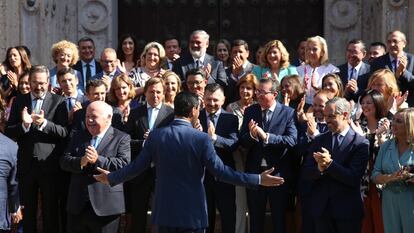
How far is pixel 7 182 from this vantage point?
8633 millimetres

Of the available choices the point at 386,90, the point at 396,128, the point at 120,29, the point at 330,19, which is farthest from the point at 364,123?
the point at 120,29

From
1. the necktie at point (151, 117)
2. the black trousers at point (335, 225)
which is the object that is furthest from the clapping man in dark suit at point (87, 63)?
the black trousers at point (335, 225)

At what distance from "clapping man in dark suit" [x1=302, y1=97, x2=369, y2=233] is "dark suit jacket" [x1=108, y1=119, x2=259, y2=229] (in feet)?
4.19

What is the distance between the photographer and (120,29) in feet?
46.7

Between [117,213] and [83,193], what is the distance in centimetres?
36

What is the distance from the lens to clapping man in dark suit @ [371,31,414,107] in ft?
35.6

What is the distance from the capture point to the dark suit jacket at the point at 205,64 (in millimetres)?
11141

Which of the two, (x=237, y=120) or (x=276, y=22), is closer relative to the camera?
(x=237, y=120)

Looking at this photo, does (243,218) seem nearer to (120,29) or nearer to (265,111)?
(265,111)

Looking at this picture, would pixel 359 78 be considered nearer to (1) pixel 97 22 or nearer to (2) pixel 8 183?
(2) pixel 8 183

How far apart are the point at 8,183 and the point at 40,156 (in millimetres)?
1464

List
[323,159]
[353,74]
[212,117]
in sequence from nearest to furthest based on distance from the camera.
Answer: [323,159]
[212,117]
[353,74]

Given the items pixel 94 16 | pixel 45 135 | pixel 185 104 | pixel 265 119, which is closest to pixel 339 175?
pixel 265 119

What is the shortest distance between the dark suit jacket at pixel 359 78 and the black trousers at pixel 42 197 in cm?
328
